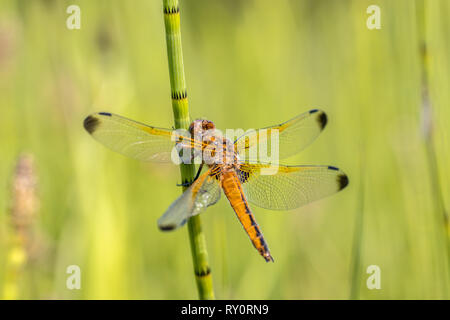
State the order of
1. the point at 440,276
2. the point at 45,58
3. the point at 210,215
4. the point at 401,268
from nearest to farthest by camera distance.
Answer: the point at 440,276, the point at 401,268, the point at 210,215, the point at 45,58

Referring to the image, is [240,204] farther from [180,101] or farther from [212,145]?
[180,101]

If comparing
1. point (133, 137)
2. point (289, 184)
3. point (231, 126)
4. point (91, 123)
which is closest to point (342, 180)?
point (289, 184)

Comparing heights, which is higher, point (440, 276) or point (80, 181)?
point (80, 181)

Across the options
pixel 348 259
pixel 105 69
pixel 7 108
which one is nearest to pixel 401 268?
pixel 348 259

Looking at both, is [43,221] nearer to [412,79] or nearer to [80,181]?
[80,181]

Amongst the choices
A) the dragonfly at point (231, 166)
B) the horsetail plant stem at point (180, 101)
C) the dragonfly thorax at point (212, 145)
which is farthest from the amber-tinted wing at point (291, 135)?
the horsetail plant stem at point (180, 101)

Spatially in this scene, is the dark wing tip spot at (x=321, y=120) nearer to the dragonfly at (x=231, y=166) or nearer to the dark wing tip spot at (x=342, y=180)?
the dragonfly at (x=231, y=166)
